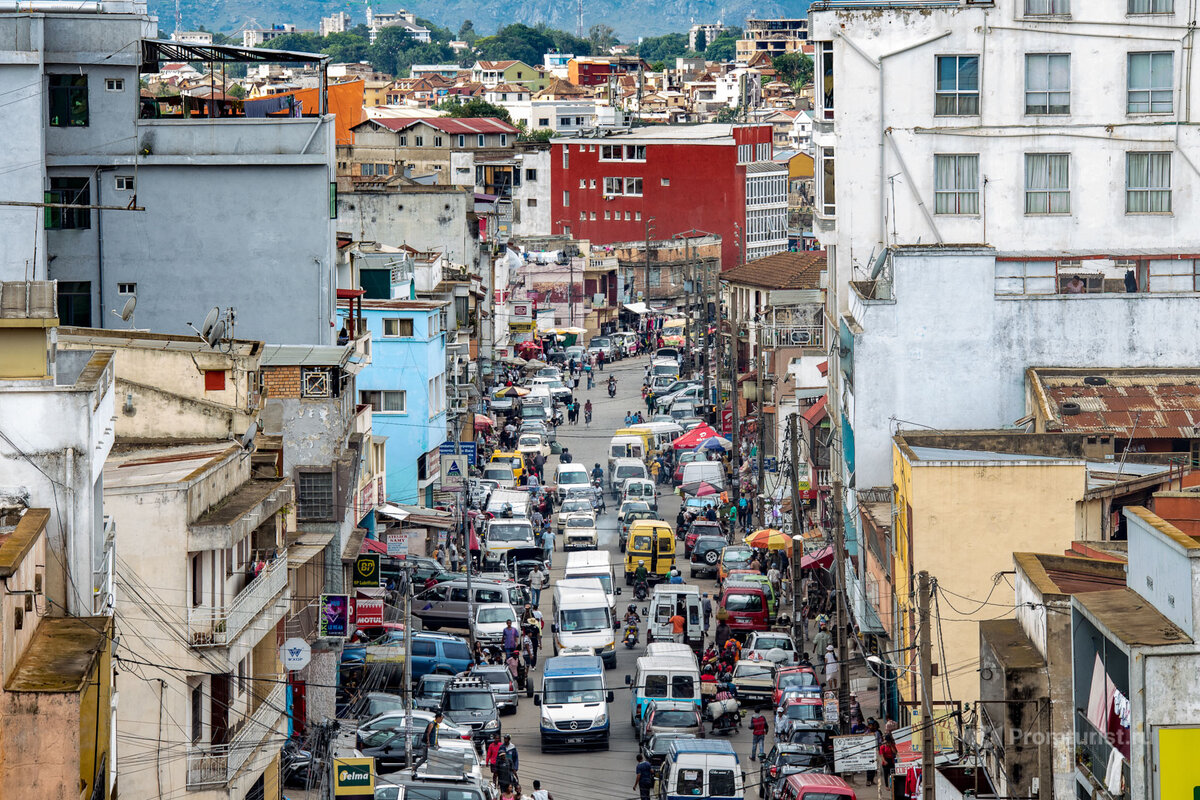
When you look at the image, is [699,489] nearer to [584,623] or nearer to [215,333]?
[584,623]

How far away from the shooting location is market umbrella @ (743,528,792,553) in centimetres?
5522

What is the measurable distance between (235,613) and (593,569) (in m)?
25.1

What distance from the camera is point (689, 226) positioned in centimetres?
13612

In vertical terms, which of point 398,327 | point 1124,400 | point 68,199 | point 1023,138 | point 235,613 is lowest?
point 235,613

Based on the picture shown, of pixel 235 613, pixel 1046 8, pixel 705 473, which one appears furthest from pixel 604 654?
pixel 705 473

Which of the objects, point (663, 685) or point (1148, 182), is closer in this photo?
point (663, 685)

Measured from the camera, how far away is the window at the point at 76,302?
43.5 meters

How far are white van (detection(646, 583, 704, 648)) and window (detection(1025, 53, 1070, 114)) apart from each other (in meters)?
14.7

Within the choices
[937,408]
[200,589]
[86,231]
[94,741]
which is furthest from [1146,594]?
[86,231]

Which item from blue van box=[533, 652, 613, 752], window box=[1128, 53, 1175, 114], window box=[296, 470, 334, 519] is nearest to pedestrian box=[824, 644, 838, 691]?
blue van box=[533, 652, 613, 752]

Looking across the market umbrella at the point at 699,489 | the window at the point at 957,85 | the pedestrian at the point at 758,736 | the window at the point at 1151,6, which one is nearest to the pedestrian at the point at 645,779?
the pedestrian at the point at 758,736

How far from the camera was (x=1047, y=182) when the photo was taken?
4781 centimetres

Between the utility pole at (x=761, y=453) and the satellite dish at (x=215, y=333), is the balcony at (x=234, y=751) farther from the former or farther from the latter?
the utility pole at (x=761, y=453)

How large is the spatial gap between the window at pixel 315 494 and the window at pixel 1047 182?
746 inches
